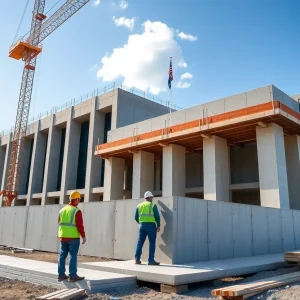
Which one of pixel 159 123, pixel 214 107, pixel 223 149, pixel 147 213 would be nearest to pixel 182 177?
pixel 223 149

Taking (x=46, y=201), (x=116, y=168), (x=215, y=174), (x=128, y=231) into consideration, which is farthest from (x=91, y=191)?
(x=128, y=231)

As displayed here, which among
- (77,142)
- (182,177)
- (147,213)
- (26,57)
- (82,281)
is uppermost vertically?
(26,57)

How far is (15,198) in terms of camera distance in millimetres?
42094

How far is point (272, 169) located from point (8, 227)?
46.5 ft

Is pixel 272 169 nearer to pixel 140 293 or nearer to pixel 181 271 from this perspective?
pixel 181 271

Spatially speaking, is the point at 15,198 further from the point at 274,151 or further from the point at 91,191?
the point at 274,151

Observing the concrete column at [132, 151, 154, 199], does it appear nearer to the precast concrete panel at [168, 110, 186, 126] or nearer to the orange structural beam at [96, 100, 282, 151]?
the orange structural beam at [96, 100, 282, 151]

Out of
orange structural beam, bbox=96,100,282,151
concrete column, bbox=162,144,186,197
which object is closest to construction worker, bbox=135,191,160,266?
orange structural beam, bbox=96,100,282,151

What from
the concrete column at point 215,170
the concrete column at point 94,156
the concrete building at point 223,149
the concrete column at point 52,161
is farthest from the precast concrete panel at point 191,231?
the concrete column at point 52,161

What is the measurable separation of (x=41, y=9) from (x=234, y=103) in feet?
125

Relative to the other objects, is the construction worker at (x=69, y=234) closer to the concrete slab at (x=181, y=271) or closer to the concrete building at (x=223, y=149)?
the concrete slab at (x=181, y=271)

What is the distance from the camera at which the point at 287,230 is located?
12.5 meters

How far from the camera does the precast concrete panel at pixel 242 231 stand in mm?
9852

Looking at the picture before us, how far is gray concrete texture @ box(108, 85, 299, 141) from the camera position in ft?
58.3
